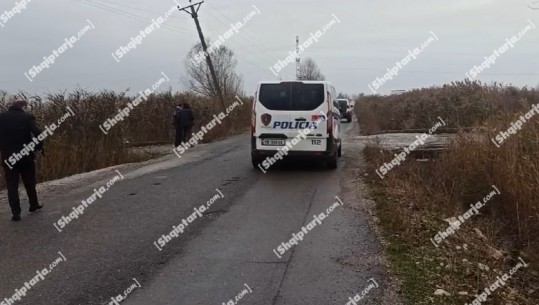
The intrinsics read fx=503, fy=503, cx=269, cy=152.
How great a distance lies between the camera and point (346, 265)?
5.55 metres

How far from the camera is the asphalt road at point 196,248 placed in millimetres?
4852

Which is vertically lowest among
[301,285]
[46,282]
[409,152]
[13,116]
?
[409,152]

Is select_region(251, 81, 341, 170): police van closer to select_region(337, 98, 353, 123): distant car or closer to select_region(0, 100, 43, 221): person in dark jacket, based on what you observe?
select_region(0, 100, 43, 221): person in dark jacket

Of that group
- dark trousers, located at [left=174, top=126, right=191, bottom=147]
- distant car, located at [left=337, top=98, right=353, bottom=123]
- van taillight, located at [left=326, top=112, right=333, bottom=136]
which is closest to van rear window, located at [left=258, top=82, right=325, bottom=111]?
van taillight, located at [left=326, top=112, right=333, bottom=136]

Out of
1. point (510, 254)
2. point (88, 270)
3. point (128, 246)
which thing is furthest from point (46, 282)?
point (510, 254)

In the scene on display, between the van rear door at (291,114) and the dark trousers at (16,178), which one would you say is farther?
the van rear door at (291,114)

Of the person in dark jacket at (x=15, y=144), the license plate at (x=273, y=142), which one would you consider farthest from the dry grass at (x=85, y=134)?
the license plate at (x=273, y=142)

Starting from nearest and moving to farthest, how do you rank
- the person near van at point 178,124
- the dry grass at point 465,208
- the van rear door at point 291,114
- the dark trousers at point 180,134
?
the dry grass at point 465,208 → the van rear door at point 291,114 → the person near van at point 178,124 → the dark trousers at point 180,134

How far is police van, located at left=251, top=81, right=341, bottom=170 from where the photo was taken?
38.3 feet

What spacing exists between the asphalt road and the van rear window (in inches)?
80.8

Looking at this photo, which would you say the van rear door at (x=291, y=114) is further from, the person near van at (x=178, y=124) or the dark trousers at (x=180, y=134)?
the dark trousers at (x=180, y=134)

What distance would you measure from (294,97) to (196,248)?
20.6ft

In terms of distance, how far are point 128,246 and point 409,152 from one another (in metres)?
9.21

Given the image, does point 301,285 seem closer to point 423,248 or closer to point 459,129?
point 423,248
